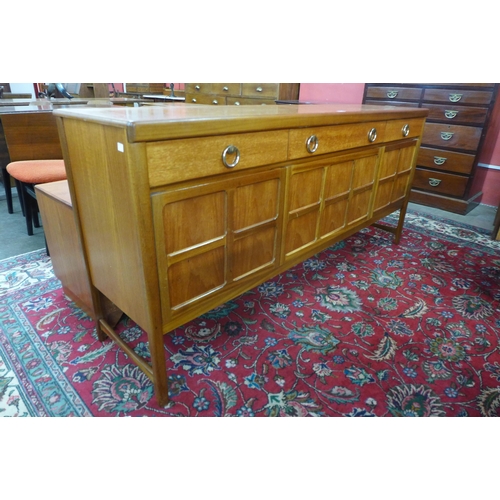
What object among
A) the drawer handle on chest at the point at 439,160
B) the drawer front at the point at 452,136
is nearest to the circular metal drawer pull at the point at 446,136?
the drawer front at the point at 452,136

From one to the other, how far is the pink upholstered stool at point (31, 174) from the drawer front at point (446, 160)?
8.96 ft

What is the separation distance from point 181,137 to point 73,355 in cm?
97

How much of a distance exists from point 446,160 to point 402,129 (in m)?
1.28

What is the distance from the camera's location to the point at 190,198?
1038mm

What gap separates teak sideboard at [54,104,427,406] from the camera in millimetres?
945

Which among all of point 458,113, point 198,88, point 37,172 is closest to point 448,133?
point 458,113

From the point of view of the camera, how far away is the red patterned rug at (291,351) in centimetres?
123

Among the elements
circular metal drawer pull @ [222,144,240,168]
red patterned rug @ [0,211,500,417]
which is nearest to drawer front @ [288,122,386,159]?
circular metal drawer pull @ [222,144,240,168]

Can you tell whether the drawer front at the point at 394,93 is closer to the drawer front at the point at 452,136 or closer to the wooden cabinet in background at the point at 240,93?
the drawer front at the point at 452,136

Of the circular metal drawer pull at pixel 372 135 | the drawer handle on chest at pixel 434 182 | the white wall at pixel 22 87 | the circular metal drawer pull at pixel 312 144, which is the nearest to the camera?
the circular metal drawer pull at pixel 312 144

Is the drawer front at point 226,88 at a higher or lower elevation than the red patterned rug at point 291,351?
higher

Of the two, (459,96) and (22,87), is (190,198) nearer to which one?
(459,96)

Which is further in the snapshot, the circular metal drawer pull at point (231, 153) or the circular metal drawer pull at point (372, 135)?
the circular metal drawer pull at point (372, 135)

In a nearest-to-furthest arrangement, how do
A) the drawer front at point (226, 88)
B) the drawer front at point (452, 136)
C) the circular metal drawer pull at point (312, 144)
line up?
the circular metal drawer pull at point (312, 144)
the drawer front at point (452, 136)
the drawer front at point (226, 88)
